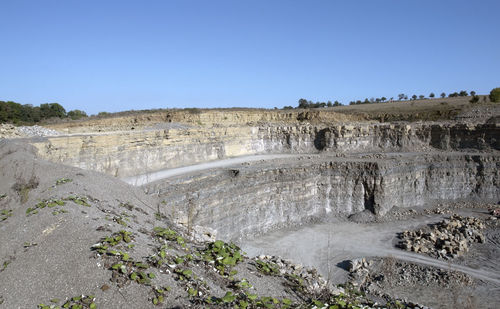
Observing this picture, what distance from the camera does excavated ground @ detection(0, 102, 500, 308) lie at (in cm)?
519

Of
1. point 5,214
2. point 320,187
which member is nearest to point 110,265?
point 5,214

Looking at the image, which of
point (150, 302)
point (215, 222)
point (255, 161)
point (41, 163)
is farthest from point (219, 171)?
point (150, 302)

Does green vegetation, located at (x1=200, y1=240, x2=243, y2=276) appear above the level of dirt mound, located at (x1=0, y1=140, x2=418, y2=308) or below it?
below

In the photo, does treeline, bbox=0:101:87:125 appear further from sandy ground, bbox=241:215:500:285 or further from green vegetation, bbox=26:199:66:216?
green vegetation, bbox=26:199:66:216

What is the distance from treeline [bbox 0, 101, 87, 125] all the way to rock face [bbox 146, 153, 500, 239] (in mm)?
20759

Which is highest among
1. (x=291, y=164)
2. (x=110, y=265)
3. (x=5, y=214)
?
(x=5, y=214)

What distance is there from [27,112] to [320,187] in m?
34.1

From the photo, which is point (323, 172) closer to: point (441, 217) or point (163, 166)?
point (441, 217)

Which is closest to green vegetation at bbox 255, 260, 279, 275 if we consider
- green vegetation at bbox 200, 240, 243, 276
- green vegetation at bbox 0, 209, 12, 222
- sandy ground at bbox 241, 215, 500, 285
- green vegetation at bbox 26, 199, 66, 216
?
green vegetation at bbox 200, 240, 243, 276

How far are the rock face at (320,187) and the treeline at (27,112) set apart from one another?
2076cm

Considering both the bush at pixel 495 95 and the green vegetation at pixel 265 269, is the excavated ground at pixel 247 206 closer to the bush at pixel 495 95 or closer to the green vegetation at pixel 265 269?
the green vegetation at pixel 265 269

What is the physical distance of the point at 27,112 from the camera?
35.9m

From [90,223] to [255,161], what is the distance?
16067 mm

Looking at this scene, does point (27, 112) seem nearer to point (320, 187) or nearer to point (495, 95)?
point (320, 187)
